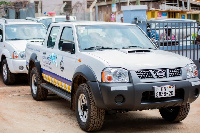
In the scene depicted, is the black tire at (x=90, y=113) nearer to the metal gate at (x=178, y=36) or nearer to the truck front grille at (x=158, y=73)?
the truck front grille at (x=158, y=73)

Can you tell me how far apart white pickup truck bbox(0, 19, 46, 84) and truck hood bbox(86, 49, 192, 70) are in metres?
4.99

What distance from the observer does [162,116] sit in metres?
7.75

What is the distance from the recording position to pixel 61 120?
7.63 m

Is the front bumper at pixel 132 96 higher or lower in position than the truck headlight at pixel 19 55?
lower

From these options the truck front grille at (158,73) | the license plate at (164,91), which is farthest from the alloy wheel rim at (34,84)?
the license plate at (164,91)

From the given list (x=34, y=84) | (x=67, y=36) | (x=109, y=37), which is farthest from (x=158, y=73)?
(x=34, y=84)

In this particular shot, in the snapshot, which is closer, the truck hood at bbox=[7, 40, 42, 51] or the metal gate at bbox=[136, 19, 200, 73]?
the truck hood at bbox=[7, 40, 42, 51]

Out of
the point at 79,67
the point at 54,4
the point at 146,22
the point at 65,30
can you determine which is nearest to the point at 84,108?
the point at 79,67

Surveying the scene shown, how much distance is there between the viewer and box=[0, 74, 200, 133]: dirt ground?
22.9ft

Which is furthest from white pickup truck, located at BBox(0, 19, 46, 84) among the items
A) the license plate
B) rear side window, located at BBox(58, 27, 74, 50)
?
the license plate

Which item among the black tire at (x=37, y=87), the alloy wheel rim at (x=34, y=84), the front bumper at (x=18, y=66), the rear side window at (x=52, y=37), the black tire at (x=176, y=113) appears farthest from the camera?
the front bumper at (x=18, y=66)

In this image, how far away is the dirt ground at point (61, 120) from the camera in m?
6.96

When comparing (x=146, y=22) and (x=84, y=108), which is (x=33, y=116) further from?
(x=146, y=22)

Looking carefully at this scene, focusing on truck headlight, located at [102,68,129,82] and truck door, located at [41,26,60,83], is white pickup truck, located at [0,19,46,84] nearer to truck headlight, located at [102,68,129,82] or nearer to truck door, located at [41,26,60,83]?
truck door, located at [41,26,60,83]
